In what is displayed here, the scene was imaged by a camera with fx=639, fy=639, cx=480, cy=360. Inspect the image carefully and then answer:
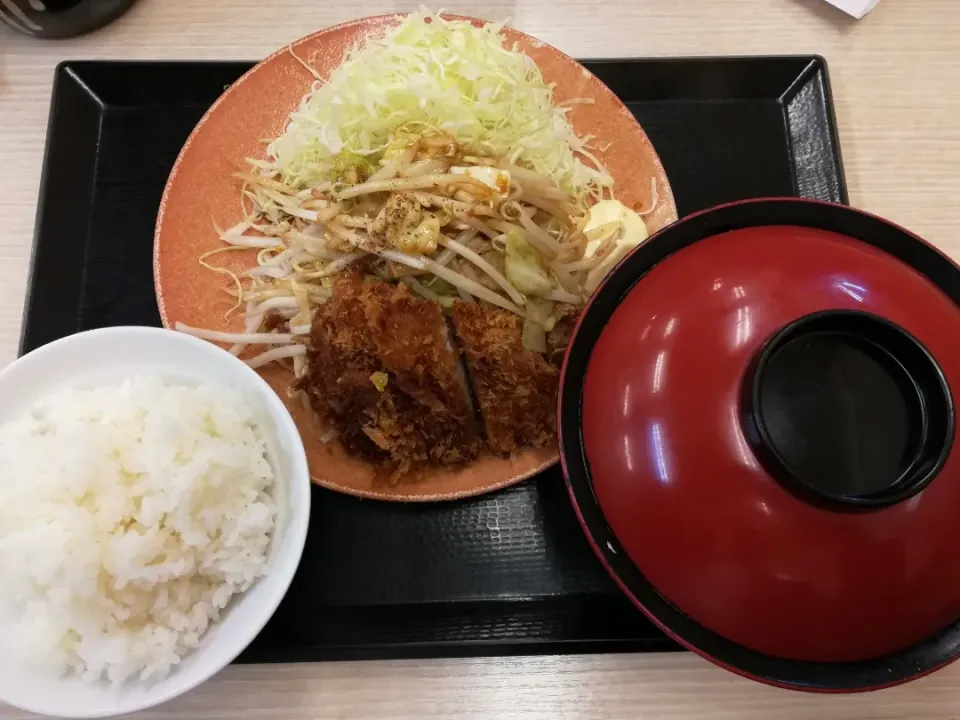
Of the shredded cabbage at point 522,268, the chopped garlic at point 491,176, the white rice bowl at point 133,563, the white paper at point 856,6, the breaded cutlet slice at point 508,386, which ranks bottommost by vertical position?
the white rice bowl at point 133,563

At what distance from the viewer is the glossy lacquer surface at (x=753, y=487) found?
1.00 meters

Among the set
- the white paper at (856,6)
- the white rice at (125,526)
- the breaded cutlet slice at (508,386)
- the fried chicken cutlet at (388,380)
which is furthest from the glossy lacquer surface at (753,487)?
the white paper at (856,6)

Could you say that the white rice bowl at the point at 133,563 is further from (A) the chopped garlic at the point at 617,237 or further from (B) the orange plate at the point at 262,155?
(A) the chopped garlic at the point at 617,237

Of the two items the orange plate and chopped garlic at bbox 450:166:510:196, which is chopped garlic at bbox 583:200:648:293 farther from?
chopped garlic at bbox 450:166:510:196

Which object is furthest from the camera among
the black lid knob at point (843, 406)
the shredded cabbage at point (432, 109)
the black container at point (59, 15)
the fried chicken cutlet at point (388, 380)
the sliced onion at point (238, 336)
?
the black container at point (59, 15)

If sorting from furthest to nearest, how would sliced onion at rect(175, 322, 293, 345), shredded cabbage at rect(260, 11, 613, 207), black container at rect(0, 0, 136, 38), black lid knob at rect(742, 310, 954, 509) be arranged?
black container at rect(0, 0, 136, 38)
shredded cabbage at rect(260, 11, 613, 207)
sliced onion at rect(175, 322, 293, 345)
black lid knob at rect(742, 310, 954, 509)

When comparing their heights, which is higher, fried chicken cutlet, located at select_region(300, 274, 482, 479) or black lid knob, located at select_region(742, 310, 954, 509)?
black lid knob, located at select_region(742, 310, 954, 509)

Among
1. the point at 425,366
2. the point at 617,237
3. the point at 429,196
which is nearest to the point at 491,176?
the point at 429,196

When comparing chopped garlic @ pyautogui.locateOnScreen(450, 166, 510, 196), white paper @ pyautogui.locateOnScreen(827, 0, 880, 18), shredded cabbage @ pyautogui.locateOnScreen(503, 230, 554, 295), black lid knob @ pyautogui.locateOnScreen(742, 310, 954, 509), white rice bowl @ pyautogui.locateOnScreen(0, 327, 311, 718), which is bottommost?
white rice bowl @ pyautogui.locateOnScreen(0, 327, 311, 718)

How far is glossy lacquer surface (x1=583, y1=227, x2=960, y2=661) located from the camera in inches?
39.2

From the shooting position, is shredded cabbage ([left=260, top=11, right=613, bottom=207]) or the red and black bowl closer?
the red and black bowl

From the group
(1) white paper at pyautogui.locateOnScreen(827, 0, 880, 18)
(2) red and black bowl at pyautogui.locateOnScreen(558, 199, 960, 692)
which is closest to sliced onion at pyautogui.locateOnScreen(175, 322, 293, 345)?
(2) red and black bowl at pyautogui.locateOnScreen(558, 199, 960, 692)

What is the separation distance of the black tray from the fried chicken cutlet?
6.5 inches

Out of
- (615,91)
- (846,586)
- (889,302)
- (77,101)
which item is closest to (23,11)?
(77,101)
